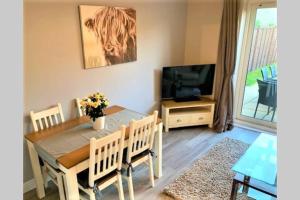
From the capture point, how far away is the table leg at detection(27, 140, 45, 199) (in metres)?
2.18

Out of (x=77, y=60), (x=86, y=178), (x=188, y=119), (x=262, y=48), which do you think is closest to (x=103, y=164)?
(x=86, y=178)

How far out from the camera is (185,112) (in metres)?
3.85

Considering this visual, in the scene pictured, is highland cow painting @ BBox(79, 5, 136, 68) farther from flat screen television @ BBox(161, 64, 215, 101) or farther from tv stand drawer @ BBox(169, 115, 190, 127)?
tv stand drawer @ BBox(169, 115, 190, 127)

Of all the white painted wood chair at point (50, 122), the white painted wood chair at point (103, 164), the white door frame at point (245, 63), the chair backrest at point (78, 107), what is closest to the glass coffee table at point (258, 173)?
the white painted wood chair at point (103, 164)

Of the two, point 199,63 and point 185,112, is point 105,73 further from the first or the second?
point 199,63

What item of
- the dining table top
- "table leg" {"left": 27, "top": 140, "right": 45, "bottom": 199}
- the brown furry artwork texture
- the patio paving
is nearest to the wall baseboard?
"table leg" {"left": 27, "top": 140, "right": 45, "bottom": 199}

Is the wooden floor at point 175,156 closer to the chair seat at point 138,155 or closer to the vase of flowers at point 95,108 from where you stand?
the chair seat at point 138,155

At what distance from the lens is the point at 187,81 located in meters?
3.85

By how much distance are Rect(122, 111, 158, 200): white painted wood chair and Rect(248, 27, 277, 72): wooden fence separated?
251cm

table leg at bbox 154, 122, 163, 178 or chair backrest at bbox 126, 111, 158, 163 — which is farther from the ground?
chair backrest at bbox 126, 111, 158, 163

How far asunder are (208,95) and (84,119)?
7.80 feet

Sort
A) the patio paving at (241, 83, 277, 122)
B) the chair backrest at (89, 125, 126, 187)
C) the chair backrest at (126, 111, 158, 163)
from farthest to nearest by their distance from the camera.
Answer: the patio paving at (241, 83, 277, 122), the chair backrest at (126, 111, 158, 163), the chair backrest at (89, 125, 126, 187)

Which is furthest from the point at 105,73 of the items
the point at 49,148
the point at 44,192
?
the point at 44,192

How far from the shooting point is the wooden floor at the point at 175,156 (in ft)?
7.95
